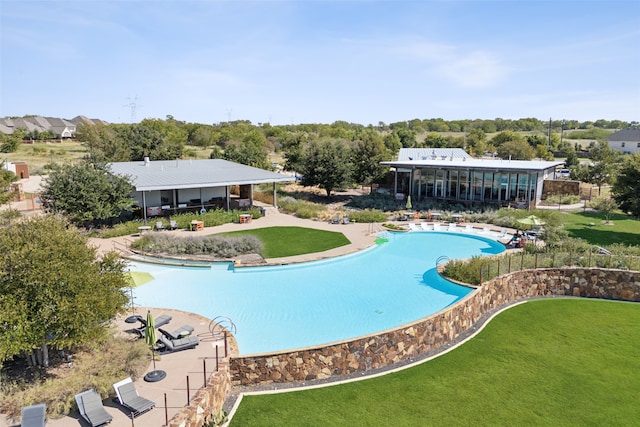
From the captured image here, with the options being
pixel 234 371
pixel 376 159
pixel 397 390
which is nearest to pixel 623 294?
pixel 397 390

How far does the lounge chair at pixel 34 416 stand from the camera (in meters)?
7.34

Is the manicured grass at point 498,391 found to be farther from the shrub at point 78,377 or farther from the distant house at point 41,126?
the distant house at point 41,126

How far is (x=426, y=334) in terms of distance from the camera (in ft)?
37.3

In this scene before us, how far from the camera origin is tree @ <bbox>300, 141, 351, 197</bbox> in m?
32.8

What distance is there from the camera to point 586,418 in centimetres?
880

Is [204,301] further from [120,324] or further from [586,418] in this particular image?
[586,418]

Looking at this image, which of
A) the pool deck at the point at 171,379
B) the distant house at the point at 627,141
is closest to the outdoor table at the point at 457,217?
the pool deck at the point at 171,379

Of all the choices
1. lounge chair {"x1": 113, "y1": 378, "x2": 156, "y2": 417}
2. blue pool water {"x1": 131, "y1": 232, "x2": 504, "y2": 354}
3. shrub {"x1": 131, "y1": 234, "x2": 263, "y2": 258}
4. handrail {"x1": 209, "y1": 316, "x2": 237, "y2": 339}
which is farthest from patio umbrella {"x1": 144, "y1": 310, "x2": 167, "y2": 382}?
shrub {"x1": 131, "y1": 234, "x2": 263, "y2": 258}

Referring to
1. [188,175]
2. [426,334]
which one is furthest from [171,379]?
[188,175]

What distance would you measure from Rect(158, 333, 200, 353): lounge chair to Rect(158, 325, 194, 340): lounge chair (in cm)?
11

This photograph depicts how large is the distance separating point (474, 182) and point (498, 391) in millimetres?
22868

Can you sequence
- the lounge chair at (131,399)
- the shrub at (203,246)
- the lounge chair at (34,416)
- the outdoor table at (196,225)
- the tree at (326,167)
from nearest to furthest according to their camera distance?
1. the lounge chair at (34,416)
2. the lounge chair at (131,399)
3. the shrub at (203,246)
4. the outdoor table at (196,225)
5. the tree at (326,167)

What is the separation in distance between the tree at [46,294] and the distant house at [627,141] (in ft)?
292

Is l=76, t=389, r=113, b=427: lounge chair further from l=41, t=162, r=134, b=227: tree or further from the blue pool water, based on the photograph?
l=41, t=162, r=134, b=227: tree
